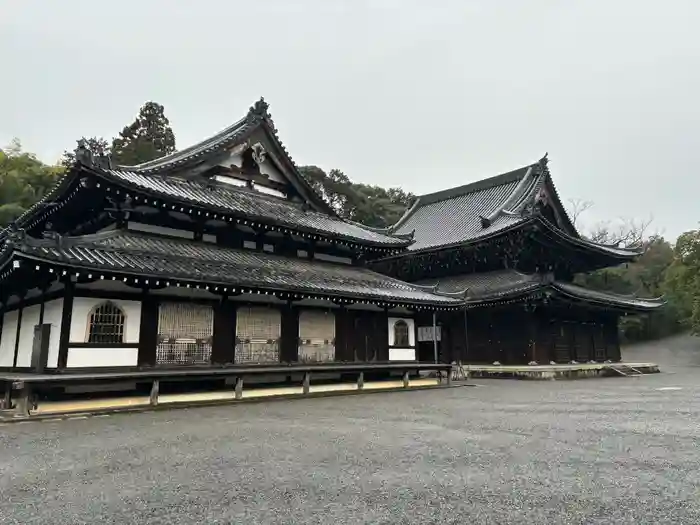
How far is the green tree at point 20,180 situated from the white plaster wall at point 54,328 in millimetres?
24627

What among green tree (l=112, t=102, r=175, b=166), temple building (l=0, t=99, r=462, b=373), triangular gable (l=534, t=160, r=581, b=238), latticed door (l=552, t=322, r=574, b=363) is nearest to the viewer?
temple building (l=0, t=99, r=462, b=373)

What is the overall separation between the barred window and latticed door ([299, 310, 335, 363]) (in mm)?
6017

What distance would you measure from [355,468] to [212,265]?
10088 mm

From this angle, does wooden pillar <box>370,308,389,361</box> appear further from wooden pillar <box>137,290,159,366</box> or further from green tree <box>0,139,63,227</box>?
green tree <box>0,139,63,227</box>

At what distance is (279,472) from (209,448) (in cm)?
187

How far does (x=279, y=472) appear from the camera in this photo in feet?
19.1

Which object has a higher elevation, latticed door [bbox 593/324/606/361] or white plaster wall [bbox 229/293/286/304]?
white plaster wall [bbox 229/293/286/304]

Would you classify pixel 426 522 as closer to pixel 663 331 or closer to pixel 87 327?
pixel 87 327

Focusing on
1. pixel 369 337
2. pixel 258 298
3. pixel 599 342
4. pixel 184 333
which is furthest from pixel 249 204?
pixel 599 342

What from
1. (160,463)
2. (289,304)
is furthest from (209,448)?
(289,304)

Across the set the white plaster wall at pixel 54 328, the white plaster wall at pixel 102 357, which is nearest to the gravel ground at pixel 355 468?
Result: the white plaster wall at pixel 102 357

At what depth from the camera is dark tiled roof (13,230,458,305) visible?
12.0m

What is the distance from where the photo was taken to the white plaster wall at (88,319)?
12438mm

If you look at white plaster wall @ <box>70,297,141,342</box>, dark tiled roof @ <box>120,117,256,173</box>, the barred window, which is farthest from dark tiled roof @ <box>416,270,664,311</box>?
the barred window
